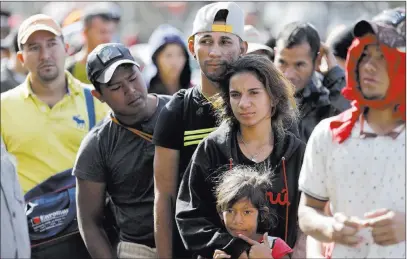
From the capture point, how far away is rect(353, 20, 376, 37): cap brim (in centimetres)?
494

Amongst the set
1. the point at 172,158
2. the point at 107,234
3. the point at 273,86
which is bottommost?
the point at 107,234

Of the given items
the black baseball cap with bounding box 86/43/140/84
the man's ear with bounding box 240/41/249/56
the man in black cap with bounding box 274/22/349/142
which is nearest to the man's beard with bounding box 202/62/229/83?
the man's ear with bounding box 240/41/249/56

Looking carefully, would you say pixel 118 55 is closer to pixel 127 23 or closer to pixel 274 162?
pixel 274 162

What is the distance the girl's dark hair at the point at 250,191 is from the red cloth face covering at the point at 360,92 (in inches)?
29.0

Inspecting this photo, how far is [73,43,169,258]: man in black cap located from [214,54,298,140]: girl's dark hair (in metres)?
0.89

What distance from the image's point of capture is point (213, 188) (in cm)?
588

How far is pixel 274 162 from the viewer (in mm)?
5820

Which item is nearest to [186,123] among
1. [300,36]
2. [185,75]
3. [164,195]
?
[164,195]

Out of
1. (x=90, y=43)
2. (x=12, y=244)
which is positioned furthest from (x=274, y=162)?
(x=90, y=43)

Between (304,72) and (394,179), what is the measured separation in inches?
113

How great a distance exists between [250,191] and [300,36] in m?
2.33

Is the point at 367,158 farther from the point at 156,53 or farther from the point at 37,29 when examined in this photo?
the point at 156,53

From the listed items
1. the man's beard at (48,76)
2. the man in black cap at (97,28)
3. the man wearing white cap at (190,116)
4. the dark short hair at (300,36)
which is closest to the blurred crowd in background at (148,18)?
the man in black cap at (97,28)

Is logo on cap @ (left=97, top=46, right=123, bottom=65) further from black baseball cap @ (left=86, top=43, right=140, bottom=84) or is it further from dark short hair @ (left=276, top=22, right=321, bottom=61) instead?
dark short hair @ (left=276, top=22, right=321, bottom=61)
